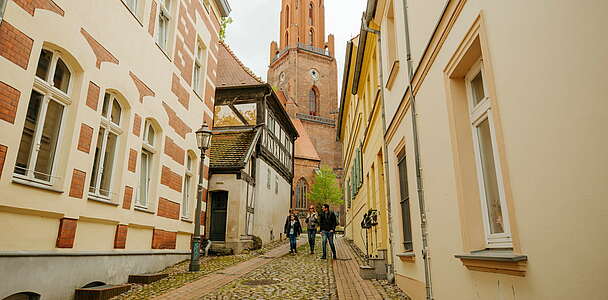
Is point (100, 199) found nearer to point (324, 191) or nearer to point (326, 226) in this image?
point (326, 226)

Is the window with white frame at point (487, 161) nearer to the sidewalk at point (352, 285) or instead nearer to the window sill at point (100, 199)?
the sidewalk at point (352, 285)

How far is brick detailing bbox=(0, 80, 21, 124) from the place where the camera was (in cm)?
442

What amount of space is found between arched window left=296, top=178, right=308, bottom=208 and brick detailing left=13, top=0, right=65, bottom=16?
38.0m

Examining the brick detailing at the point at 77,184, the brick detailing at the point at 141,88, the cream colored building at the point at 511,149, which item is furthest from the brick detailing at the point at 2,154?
the cream colored building at the point at 511,149

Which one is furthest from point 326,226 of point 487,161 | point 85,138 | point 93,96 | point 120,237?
point 487,161

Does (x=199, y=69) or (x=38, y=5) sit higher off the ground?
(x=199, y=69)

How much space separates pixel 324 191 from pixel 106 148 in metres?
35.8

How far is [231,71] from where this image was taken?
20.2 metres

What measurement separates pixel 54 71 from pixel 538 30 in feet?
19.5

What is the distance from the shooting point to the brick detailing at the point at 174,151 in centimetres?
923

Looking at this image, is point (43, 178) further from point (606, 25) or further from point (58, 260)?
point (606, 25)

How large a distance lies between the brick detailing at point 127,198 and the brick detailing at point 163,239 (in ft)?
4.40

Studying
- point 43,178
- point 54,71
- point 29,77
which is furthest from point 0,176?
point 54,71

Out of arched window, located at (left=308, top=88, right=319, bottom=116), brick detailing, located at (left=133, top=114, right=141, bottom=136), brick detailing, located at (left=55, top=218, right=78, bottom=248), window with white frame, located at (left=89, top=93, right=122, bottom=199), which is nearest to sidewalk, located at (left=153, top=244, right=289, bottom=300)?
brick detailing, located at (left=55, top=218, right=78, bottom=248)
